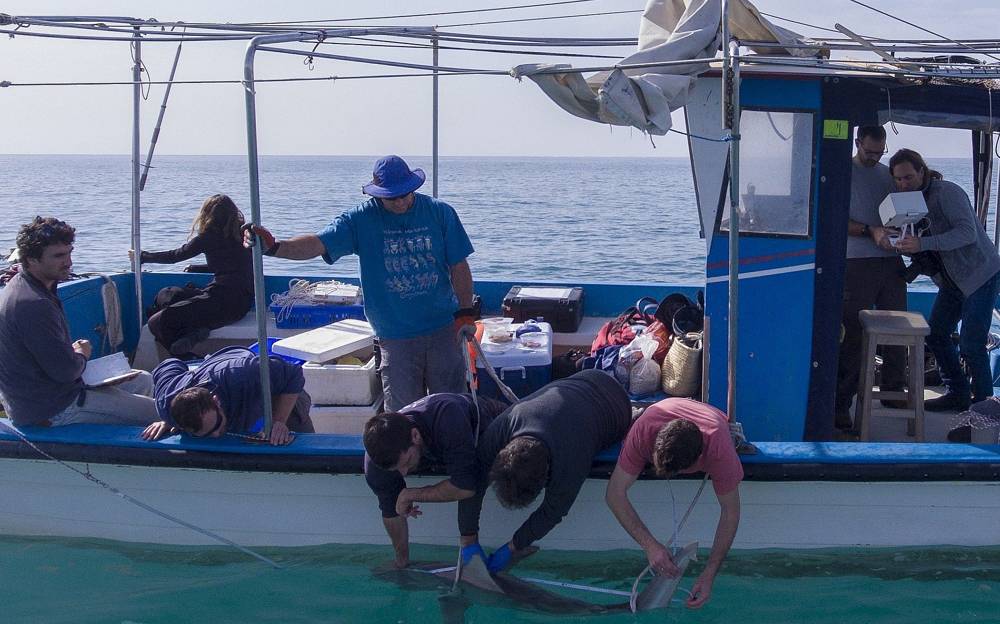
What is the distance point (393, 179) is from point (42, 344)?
72.4 inches

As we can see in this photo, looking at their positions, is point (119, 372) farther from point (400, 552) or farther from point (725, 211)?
point (725, 211)

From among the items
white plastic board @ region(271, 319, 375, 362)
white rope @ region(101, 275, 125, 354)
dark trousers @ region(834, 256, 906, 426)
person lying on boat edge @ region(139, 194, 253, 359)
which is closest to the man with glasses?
dark trousers @ region(834, 256, 906, 426)

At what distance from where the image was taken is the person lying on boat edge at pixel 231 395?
4570 mm

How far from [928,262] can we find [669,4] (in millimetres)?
2105

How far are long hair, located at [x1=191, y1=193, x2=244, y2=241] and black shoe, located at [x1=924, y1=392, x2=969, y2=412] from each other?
14.7ft

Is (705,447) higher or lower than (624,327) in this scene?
lower

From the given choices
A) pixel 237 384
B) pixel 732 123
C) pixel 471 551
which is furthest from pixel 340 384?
pixel 732 123

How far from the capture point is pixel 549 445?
3.90 meters

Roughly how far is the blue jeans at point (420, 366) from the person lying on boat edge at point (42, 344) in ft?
4.86

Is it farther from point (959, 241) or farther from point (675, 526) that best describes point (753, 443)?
point (959, 241)

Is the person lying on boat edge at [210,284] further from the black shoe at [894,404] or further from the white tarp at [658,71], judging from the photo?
the black shoe at [894,404]

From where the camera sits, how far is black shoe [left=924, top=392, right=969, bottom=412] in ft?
18.3

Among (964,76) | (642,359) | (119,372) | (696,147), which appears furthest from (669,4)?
(119,372)

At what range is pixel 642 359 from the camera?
217 inches
